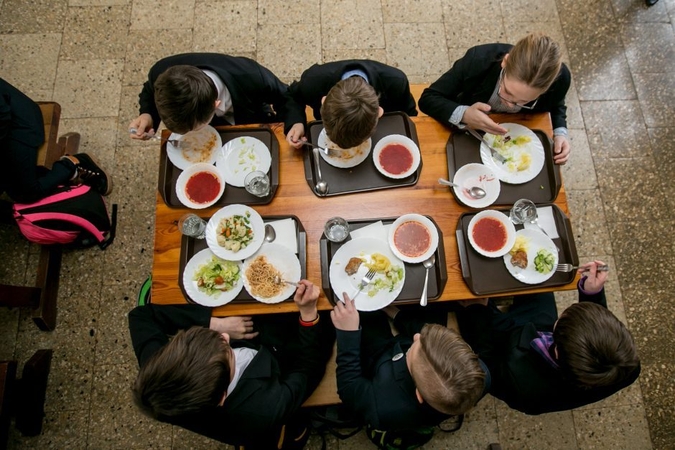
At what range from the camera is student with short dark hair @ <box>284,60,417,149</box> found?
179 centimetres

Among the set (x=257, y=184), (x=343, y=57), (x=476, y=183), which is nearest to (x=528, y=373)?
(x=476, y=183)

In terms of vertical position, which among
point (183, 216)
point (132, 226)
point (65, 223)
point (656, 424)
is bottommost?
point (656, 424)

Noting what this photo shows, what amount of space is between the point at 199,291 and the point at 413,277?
1.02m

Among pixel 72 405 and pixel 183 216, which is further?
pixel 72 405

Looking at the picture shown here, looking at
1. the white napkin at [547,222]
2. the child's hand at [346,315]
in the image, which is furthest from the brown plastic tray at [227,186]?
the white napkin at [547,222]

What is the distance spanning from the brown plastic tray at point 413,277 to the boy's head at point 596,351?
0.57 m

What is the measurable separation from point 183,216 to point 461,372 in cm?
143

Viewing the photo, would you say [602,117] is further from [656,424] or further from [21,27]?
[21,27]

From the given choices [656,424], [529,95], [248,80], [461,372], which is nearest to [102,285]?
[248,80]

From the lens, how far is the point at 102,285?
2.87 metres

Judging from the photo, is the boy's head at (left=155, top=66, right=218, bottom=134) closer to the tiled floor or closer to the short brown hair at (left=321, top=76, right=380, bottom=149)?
the short brown hair at (left=321, top=76, right=380, bottom=149)

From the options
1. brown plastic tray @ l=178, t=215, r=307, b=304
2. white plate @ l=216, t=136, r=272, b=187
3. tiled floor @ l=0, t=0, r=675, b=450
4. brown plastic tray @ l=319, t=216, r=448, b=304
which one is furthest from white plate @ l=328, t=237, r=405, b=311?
tiled floor @ l=0, t=0, r=675, b=450

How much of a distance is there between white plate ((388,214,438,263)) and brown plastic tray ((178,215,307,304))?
423 mm

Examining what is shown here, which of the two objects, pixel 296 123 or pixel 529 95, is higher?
pixel 529 95
